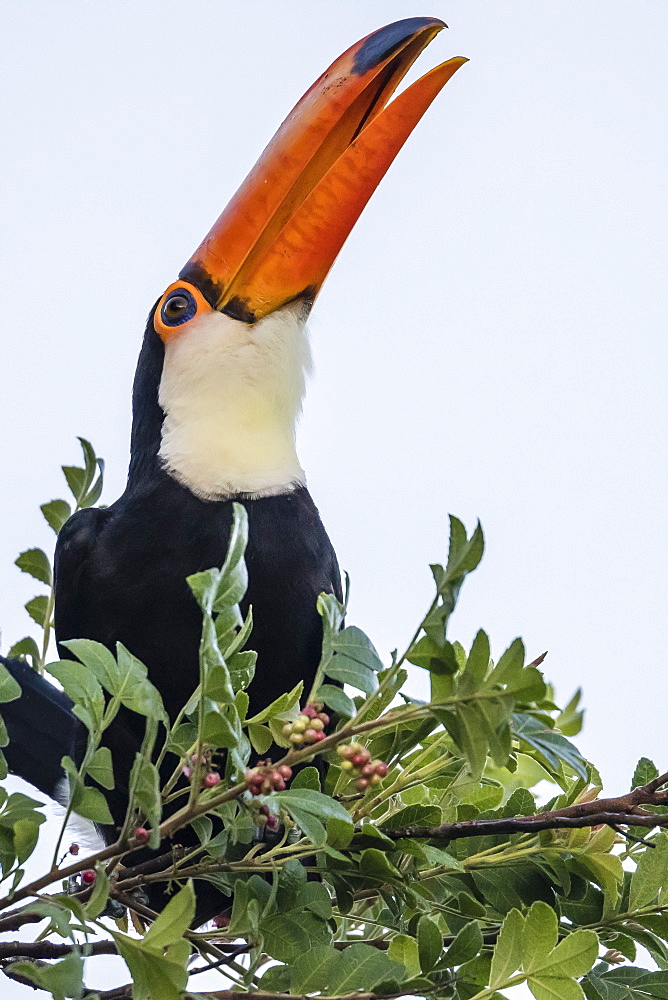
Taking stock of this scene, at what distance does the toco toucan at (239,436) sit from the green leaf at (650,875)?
71 cm

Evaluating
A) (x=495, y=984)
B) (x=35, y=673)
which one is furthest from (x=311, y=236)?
(x=495, y=984)

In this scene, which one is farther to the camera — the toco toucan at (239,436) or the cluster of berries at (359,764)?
the toco toucan at (239,436)

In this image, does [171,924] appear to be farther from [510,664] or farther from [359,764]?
[510,664]

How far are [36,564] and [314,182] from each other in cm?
89

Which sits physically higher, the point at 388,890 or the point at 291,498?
the point at 291,498

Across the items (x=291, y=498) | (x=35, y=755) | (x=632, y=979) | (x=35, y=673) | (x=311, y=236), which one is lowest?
(x=35, y=755)

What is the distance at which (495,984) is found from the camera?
110 centimetres

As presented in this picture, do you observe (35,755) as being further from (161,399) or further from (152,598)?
(161,399)

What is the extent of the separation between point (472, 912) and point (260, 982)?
0.76 feet

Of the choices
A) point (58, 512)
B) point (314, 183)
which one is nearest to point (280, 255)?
point (314, 183)

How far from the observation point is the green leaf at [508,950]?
1093mm

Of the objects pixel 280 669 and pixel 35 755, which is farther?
pixel 35 755

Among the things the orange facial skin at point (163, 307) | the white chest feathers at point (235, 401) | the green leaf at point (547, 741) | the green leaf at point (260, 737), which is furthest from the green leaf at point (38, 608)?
the green leaf at point (547, 741)

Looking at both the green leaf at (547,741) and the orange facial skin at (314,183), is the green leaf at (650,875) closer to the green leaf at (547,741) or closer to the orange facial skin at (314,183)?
the green leaf at (547,741)
